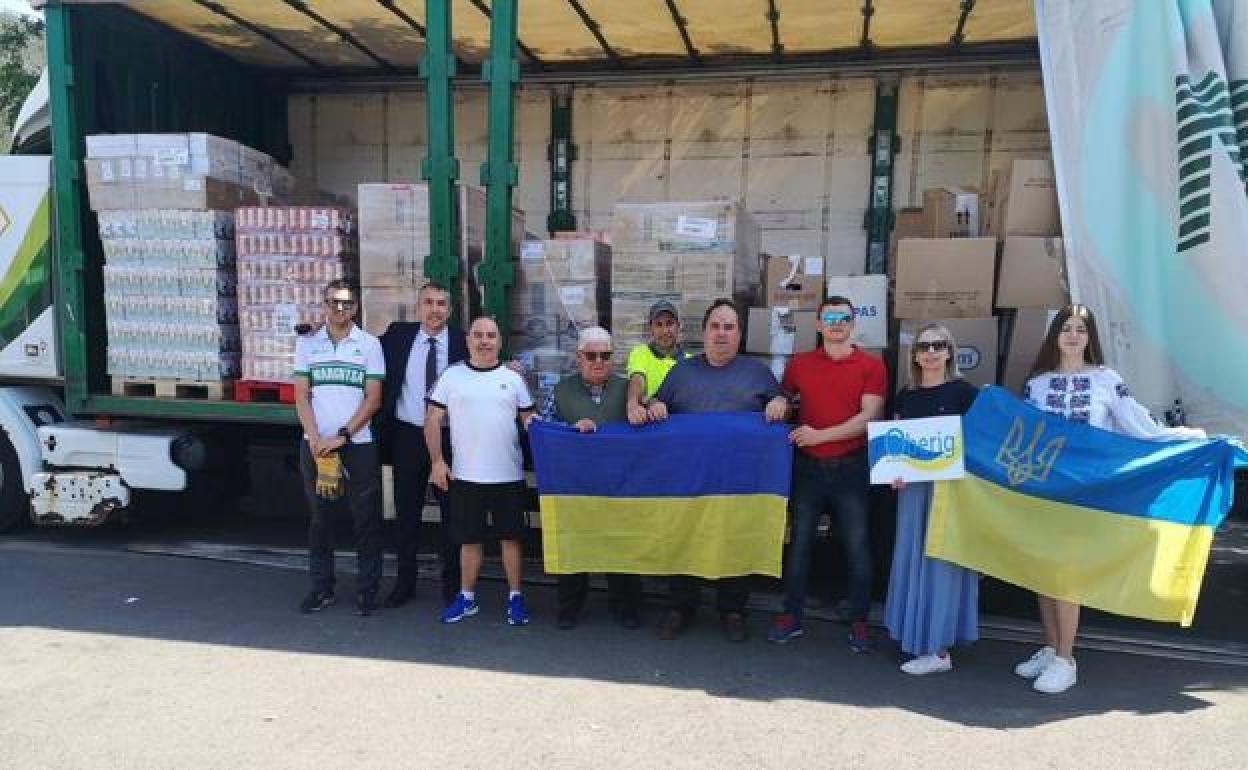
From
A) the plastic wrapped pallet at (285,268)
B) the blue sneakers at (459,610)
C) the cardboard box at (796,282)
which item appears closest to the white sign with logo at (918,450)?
the cardboard box at (796,282)

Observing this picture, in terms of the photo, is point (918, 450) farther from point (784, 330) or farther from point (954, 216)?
point (954, 216)

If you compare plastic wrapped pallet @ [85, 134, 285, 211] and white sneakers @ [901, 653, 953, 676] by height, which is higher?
plastic wrapped pallet @ [85, 134, 285, 211]

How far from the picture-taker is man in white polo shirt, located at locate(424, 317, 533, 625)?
4.52 m

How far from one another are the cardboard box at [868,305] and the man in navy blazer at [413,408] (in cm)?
237

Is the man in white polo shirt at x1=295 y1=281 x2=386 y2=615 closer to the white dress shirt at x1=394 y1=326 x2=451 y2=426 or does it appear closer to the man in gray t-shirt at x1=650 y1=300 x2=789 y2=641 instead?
the white dress shirt at x1=394 y1=326 x2=451 y2=426

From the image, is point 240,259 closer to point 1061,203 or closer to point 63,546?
point 63,546

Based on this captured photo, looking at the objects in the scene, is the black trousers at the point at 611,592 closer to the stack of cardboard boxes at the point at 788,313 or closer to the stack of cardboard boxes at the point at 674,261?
the stack of cardboard boxes at the point at 674,261

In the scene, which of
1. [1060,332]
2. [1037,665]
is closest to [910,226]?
[1060,332]

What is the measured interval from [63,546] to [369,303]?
126 inches

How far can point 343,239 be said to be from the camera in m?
5.47

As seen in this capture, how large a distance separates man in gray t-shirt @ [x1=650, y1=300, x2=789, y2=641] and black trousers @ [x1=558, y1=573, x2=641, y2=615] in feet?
0.81

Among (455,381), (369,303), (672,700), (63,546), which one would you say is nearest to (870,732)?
(672,700)

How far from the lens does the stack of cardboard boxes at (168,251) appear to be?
18.1 feet

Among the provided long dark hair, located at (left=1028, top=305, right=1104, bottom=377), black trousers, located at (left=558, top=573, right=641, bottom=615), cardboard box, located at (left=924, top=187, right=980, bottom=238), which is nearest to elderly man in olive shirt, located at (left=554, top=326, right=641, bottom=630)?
black trousers, located at (left=558, top=573, right=641, bottom=615)
